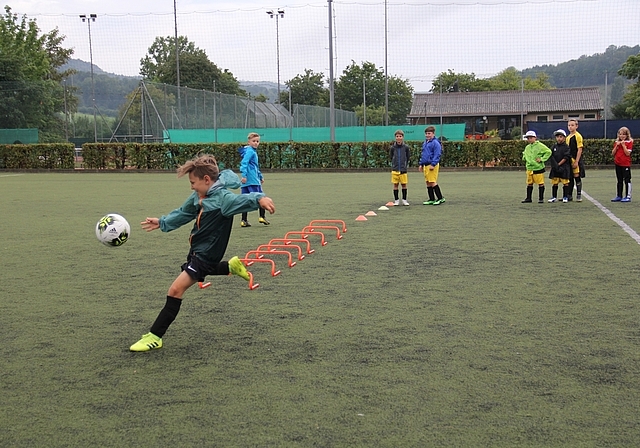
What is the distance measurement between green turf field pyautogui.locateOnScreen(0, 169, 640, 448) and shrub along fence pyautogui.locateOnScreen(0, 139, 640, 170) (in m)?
18.5

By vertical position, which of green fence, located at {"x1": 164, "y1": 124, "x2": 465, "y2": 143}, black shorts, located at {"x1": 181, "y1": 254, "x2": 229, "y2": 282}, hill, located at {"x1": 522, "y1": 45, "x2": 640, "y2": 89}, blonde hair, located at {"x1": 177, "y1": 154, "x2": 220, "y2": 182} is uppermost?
hill, located at {"x1": 522, "y1": 45, "x2": 640, "y2": 89}

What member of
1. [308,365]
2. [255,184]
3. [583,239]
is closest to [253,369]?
[308,365]

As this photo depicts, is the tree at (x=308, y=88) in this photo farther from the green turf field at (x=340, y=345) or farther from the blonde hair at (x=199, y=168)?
the blonde hair at (x=199, y=168)

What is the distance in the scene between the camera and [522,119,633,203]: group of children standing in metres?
15.3

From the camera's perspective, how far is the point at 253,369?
4953 millimetres

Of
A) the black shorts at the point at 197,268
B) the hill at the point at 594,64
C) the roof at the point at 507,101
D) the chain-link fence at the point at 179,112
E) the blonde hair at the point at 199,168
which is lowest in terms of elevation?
the black shorts at the point at 197,268

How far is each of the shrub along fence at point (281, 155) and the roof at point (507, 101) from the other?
28.1 metres

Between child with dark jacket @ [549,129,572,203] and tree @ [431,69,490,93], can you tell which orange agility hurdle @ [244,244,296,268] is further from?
tree @ [431,69,490,93]

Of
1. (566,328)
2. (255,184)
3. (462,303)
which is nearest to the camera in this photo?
(566,328)

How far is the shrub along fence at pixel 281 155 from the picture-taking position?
2919 centimetres

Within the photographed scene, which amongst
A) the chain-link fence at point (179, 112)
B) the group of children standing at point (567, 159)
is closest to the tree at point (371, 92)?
the chain-link fence at point (179, 112)

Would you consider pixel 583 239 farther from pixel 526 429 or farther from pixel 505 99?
pixel 505 99

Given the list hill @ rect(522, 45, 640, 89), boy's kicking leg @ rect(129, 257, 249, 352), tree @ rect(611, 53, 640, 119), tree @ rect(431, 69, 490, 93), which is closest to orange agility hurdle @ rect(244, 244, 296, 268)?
boy's kicking leg @ rect(129, 257, 249, 352)

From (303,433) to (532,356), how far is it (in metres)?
2.04
